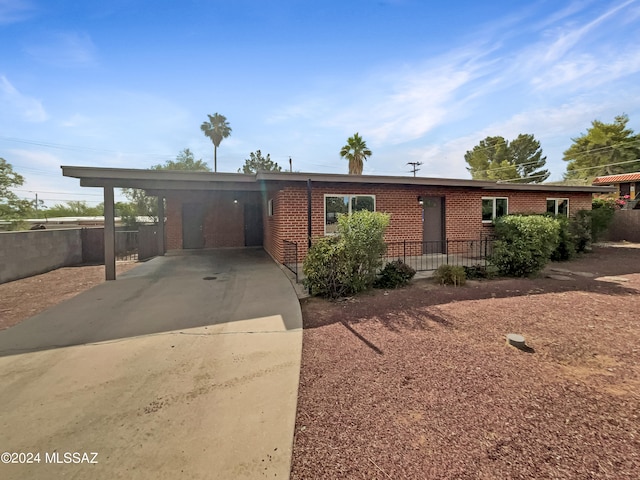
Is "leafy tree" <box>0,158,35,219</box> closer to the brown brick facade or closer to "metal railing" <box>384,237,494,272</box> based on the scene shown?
the brown brick facade

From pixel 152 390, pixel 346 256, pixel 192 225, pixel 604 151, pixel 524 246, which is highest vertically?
pixel 604 151

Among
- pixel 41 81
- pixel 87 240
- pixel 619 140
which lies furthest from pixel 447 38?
pixel 619 140

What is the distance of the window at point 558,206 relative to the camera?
13.0 metres

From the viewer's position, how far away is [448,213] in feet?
35.0

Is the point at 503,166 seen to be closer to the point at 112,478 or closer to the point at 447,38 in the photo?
the point at 447,38

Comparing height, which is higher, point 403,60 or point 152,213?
point 403,60

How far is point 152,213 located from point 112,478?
19.1 metres

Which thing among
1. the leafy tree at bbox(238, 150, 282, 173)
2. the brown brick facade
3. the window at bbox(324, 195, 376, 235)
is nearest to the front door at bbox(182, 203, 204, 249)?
the brown brick facade

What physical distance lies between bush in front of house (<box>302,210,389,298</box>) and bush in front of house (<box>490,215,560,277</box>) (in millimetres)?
3494

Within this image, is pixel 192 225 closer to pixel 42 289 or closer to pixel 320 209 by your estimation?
pixel 42 289

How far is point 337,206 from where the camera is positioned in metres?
Answer: 9.34

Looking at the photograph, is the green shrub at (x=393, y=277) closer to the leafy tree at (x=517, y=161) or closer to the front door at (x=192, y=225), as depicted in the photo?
the front door at (x=192, y=225)

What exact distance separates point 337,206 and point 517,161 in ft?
132

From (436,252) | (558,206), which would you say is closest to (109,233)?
(436,252)
